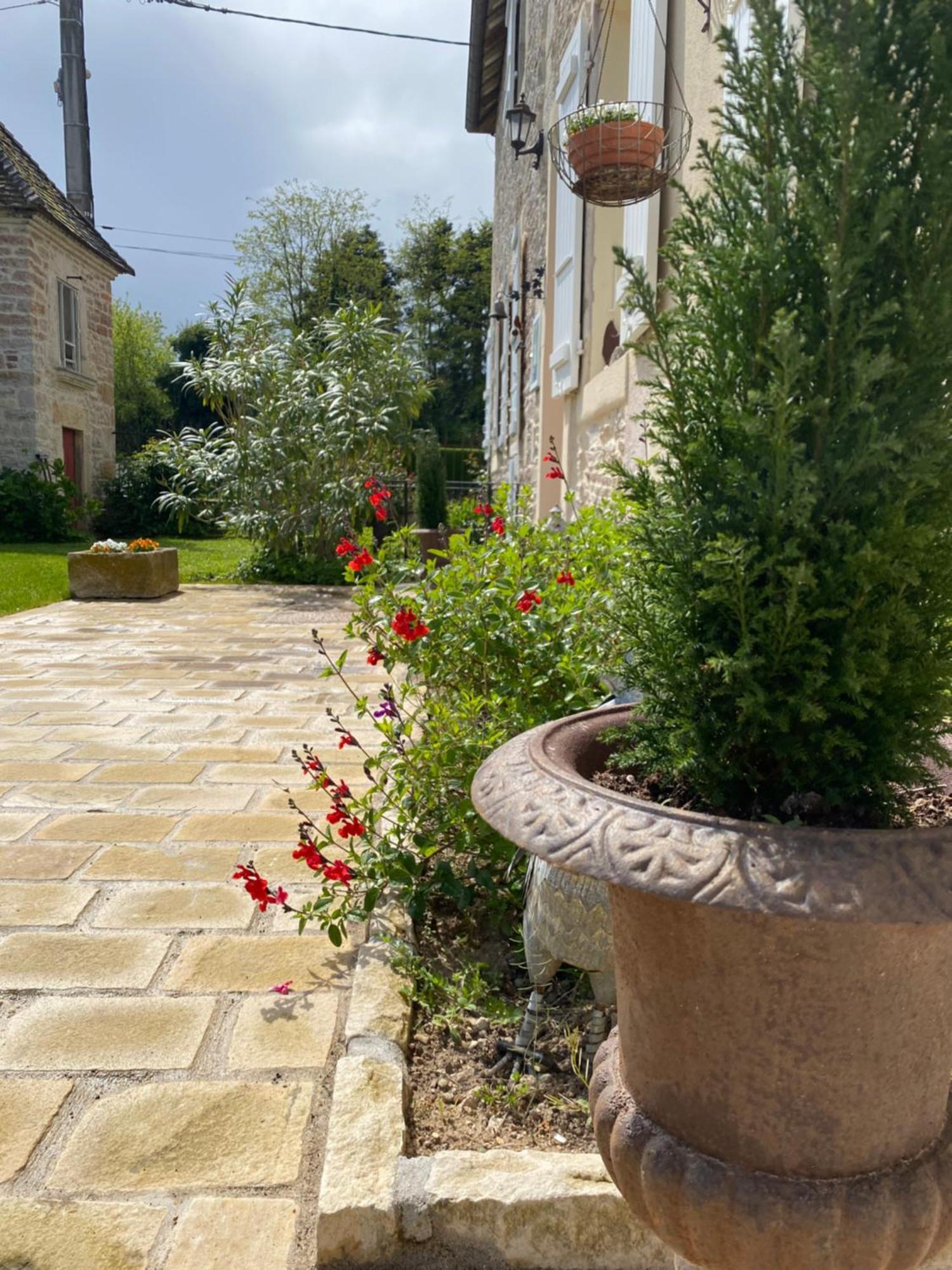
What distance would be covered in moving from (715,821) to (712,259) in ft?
2.30

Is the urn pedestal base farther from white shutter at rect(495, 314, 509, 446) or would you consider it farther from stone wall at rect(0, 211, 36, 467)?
stone wall at rect(0, 211, 36, 467)

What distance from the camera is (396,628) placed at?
2.53m

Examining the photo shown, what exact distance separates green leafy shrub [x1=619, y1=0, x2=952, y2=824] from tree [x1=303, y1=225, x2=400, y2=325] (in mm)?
27553

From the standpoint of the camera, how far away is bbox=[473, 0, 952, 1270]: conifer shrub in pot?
1.06m

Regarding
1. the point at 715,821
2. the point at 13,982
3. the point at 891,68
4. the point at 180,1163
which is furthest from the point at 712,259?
the point at 13,982

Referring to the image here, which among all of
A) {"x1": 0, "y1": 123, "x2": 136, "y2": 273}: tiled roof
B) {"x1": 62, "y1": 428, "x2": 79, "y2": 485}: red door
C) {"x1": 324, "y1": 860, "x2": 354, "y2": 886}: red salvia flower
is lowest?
{"x1": 324, "y1": 860, "x2": 354, "y2": 886}: red salvia flower

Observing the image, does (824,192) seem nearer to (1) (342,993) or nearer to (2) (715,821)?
(2) (715,821)

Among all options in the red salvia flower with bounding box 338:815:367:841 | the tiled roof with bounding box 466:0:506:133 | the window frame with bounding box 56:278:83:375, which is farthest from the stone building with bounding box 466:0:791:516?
the window frame with bounding box 56:278:83:375

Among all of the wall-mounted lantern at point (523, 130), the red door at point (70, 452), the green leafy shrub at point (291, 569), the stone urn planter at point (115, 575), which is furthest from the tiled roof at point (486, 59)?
the stone urn planter at point (115, 575)

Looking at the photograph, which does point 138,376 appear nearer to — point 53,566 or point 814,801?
point 53,566

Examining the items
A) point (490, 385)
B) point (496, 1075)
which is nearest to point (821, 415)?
point (496, 1075)

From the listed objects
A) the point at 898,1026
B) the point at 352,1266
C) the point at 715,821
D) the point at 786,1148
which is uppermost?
the point at 715,821

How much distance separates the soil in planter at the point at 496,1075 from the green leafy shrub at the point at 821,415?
861 millimetres

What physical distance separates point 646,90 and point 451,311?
90.6 ft
